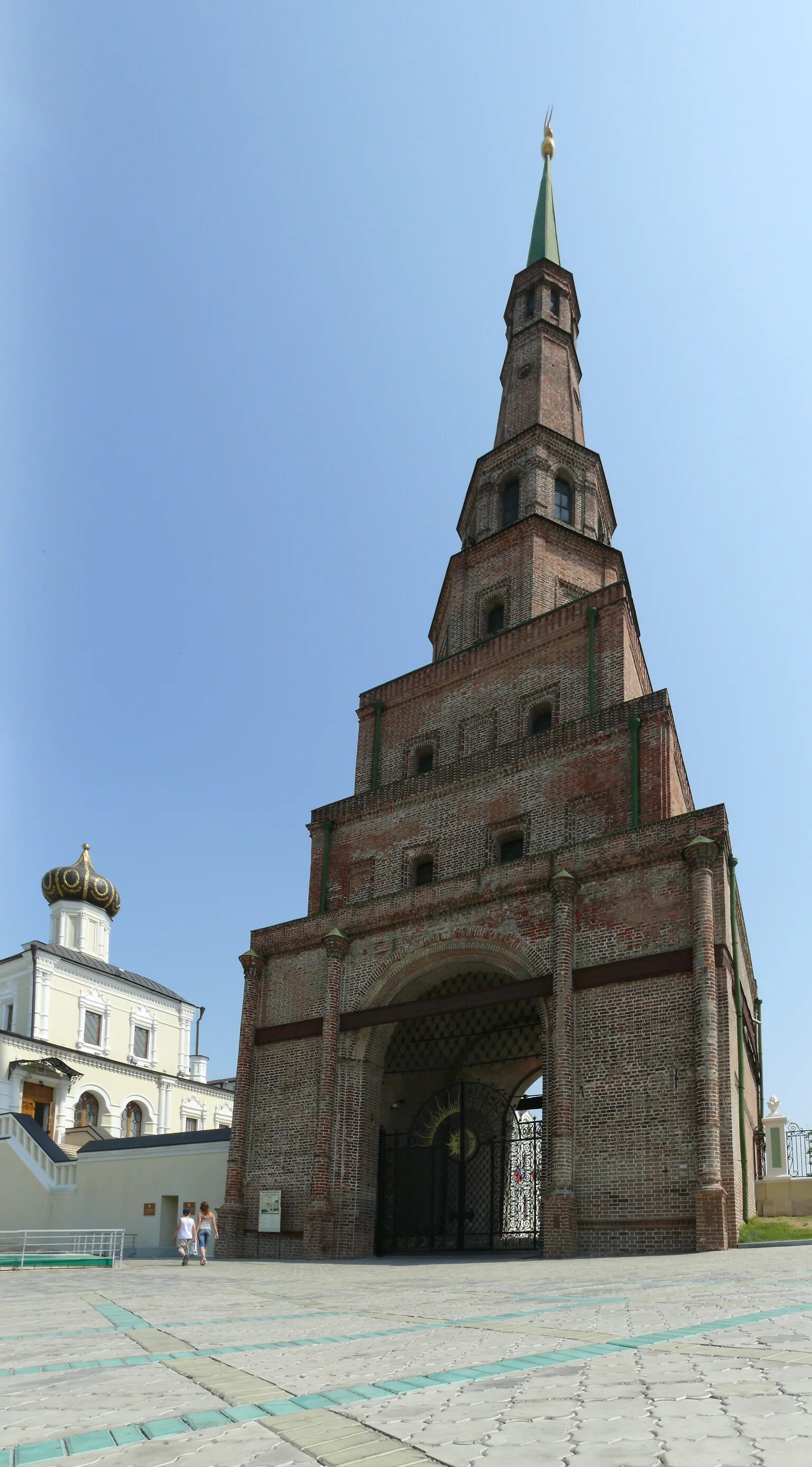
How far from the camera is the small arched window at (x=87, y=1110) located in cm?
4066

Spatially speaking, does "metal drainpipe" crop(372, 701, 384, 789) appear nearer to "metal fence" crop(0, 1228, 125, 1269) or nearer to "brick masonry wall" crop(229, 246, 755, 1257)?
"brick masonry wall" crop(229, 246, 755, 1257)

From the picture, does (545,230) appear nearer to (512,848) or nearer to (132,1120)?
(512,848)

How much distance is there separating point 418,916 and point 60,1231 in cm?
855

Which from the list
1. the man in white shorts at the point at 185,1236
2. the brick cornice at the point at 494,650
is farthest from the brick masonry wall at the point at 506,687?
the man in white shorts at the point at 185,1236

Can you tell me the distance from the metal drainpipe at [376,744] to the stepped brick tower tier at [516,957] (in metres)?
0.09

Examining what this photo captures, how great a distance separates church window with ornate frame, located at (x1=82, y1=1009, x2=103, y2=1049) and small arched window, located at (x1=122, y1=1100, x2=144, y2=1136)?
2.78 meters

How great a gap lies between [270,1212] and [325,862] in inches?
311

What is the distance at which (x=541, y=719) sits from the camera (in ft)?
83.4

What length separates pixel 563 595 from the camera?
90.4ft

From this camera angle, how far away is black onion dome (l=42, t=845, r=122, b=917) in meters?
47.8

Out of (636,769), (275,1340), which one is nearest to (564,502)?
(636,769)

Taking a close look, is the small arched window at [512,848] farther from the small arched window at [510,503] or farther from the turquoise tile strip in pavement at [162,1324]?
the turquoise tile strip in pavement at [162,1324]

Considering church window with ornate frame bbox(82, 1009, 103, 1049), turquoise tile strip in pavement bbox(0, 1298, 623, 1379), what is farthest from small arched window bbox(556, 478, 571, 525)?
church window with ornate frame bbox(82, 1009, 103, 1049)

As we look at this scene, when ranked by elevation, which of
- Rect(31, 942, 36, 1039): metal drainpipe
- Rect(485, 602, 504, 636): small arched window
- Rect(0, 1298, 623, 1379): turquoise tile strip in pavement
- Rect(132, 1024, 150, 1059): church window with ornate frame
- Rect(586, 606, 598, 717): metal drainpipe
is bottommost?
Rect(0, 1298, 623, 1379): turquoise tile strip in pavement
